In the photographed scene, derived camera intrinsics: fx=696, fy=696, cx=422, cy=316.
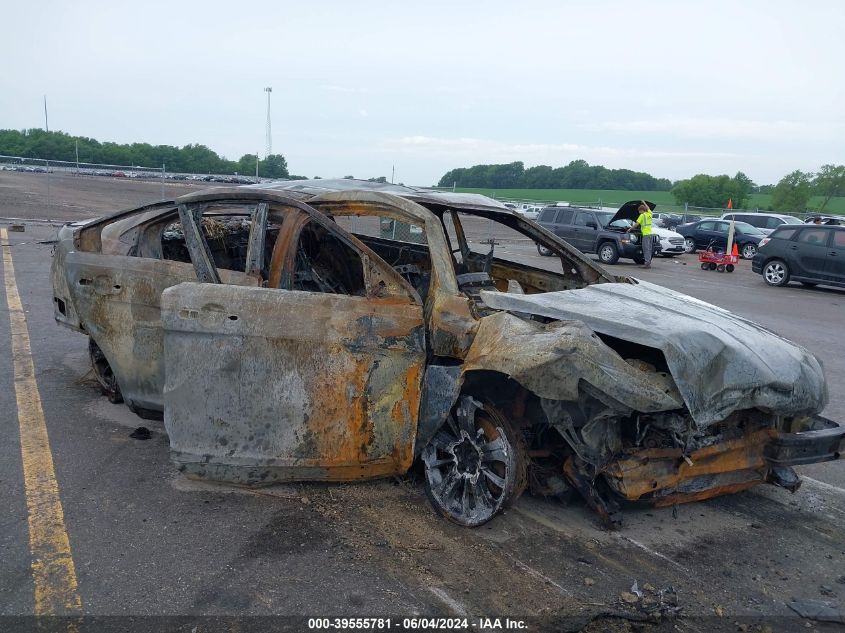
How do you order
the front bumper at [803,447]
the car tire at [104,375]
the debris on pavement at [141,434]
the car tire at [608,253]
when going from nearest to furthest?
the front bumper at [803,447], the debris on pavement at [141,434], the car tire at [104,375], the car tire at [608,253]

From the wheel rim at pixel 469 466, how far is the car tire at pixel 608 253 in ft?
57.5

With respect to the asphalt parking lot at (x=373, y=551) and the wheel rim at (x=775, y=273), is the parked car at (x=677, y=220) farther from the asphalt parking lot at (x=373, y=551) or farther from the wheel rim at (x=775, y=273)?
the asphalt parking lot at (x=373, y=551)

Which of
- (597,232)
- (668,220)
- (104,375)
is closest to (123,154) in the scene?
(668,220)

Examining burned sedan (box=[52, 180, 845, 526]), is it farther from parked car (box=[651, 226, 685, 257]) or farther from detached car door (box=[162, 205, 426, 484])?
parked car (box=[651, 226, 685, 257])

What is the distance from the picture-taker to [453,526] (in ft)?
12.4

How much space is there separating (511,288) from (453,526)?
1.95m

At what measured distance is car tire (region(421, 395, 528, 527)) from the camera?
3650 mm

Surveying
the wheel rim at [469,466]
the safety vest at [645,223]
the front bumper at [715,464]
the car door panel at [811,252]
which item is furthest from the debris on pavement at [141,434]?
the safety vest at [645,223]

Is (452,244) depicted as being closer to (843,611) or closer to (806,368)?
(806,368)

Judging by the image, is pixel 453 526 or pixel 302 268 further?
pixel 302 268

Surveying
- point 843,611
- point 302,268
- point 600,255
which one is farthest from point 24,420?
point 600,255

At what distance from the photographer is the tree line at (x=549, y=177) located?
7220 cm

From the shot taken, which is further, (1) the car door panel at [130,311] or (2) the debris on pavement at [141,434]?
(2) the debris on pavement at [141,434]

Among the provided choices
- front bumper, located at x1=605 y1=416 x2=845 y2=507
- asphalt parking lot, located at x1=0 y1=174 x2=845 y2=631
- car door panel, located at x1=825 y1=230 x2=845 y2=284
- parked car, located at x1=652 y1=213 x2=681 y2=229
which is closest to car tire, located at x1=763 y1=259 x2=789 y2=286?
car door panel, located at x1=825 y1=230 x2=845 y2=284
